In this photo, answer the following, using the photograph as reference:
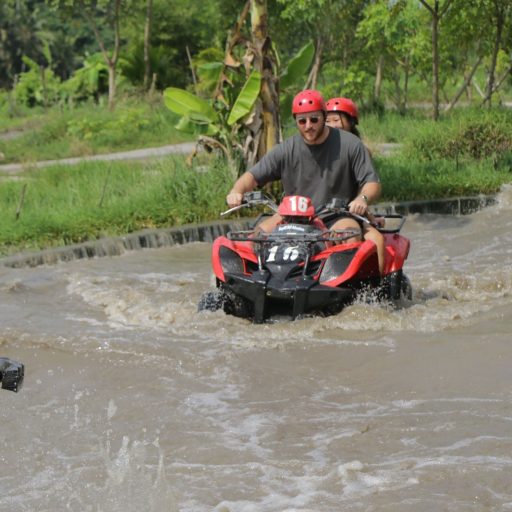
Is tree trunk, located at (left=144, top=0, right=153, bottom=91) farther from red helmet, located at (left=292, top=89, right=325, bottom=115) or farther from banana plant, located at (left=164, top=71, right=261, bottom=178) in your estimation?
red helmet, located at (left=292, top=89, right=325, bottom=115)

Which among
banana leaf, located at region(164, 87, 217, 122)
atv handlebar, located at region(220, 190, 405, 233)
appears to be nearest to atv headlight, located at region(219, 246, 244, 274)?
atv handlebar, located at region(220, 190, 405, 233)

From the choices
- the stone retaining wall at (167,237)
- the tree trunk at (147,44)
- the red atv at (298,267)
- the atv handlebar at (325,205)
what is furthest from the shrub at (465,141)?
the tree trunk at (147,44)

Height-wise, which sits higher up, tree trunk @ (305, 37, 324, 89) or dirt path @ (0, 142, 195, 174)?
tree trunk @ (305, 37, 324, 89)

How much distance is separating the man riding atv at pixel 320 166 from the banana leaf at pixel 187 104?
19.3 ft

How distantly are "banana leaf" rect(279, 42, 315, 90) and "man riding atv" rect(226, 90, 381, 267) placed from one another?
6250 mm

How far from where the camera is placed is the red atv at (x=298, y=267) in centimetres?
795

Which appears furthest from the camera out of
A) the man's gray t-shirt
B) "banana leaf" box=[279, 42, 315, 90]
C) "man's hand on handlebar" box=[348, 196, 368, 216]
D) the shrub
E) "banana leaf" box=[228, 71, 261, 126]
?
the shrub

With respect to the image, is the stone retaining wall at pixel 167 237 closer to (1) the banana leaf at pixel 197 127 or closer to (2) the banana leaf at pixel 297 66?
(1) the banana leaf at pixel 197 127

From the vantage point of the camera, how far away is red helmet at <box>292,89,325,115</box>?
842cm

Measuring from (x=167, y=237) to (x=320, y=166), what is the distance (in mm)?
4302

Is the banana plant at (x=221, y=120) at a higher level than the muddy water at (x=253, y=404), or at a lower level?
higher

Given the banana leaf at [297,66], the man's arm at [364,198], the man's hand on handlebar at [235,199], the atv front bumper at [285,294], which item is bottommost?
the atv front bumper at [285,294]

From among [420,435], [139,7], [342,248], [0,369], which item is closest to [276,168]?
[342,248]

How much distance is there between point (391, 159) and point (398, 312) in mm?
8551
